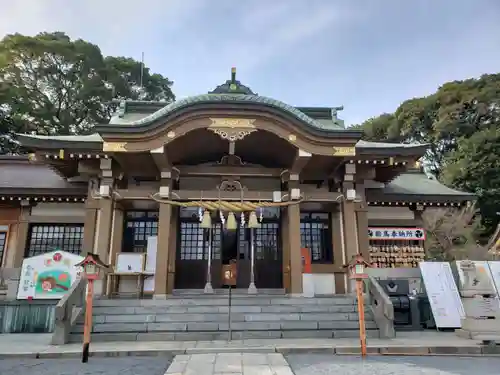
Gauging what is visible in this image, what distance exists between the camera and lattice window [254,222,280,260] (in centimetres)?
1272

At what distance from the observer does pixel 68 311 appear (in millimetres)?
8227

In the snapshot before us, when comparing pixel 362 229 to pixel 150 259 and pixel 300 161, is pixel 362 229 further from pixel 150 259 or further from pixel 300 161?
pixel 150 259

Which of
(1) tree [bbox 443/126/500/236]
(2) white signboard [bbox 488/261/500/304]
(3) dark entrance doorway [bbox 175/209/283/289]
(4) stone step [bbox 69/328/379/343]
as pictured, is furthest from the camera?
(1) tree [bbox 443/126/500/236]

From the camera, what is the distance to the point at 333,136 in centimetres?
1093

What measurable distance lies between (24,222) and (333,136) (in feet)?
35.1

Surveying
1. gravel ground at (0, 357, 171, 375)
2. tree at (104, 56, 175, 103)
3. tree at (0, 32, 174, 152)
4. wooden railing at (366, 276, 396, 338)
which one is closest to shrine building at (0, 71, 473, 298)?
wooden railing at (366, 276, 396, 338)

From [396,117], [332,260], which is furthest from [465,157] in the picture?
[332,260]

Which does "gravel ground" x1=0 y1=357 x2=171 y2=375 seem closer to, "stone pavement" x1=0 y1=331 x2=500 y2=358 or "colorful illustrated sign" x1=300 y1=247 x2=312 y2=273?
"stone pavement" x1=0 y1=331 x2=500 y2=358

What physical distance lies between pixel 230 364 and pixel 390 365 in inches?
99.9

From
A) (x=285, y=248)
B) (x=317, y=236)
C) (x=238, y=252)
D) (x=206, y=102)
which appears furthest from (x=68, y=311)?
(x=317, y=236)

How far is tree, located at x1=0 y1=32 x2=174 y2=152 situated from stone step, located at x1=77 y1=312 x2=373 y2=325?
1000 inches

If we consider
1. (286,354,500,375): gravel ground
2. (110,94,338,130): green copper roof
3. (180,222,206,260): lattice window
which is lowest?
(286,354,500,375): gravel ground

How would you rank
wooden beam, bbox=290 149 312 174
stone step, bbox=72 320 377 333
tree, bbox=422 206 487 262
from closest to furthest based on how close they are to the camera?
stone step, bbox=72 320 377 333, wooden beam, bbox=290 149 312 174, tree, bbox=422 206 487 262

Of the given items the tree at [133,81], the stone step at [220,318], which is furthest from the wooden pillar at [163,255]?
the tree at [133,81]
